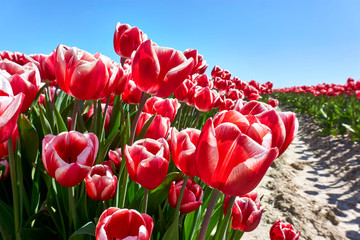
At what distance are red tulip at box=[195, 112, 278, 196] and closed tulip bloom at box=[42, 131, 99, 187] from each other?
0.33 meters

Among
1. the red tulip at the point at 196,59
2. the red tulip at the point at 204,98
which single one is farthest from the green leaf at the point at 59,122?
the red tulip at the point at 196,59

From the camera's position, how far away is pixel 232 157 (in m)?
0.60

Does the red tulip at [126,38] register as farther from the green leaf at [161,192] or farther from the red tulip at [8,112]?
the red tulip at [8,112]

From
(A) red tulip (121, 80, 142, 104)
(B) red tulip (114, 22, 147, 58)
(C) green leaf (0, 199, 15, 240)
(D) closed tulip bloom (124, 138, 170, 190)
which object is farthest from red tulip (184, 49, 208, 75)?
(C) green leaf (0, 199, 15, 240)

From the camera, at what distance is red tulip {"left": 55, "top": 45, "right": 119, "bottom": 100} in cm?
89

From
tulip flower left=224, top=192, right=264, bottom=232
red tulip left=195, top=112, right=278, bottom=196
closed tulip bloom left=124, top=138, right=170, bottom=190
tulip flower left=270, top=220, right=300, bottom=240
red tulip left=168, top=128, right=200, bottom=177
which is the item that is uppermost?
red tulip left=195, top=112, right=278, bottom=196

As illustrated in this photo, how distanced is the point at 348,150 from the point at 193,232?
5.94 metres

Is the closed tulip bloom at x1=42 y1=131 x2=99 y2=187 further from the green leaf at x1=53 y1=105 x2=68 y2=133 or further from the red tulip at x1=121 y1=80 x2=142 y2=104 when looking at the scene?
the red tulip at x1=121 y1=80 x2=142 y2=104

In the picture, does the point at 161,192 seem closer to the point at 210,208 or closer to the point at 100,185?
the point at 100,185

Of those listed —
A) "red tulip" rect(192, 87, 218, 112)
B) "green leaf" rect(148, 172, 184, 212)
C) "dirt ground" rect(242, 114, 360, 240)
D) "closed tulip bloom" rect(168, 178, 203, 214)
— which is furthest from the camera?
"dirt ground" rect(242, 114, 360, 240)

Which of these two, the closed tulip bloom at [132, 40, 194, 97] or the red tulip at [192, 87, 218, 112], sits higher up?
the closed tulip bloom at [132, 40, 194, 97]

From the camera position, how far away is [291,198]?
350cm

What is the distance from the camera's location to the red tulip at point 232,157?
57cm

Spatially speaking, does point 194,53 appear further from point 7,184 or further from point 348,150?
point 348,150
